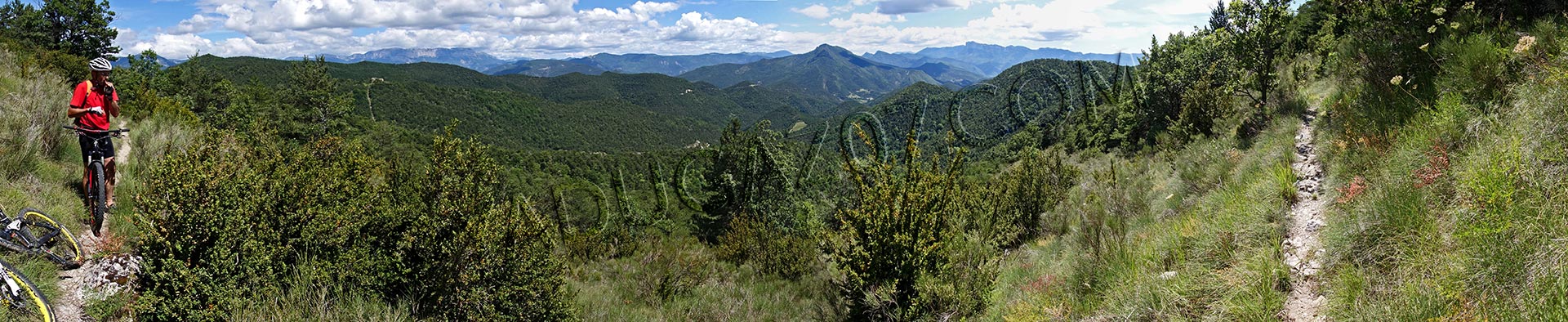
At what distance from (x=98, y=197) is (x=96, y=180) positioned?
0.19 m

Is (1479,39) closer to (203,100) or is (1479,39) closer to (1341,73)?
(1341,73)

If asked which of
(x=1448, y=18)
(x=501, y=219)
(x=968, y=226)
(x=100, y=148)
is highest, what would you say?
(x=1448, y=18)

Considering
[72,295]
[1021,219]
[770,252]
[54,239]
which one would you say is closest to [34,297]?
[72,295]

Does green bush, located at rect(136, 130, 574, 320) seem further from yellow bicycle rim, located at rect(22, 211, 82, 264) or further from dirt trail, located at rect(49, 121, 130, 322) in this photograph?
yellow bicycle rim, located at rect(22, 211, 82, 264)

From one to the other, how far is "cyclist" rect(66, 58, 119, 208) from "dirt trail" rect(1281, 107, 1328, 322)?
35.4 ft

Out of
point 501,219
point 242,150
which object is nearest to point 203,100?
point 242,150

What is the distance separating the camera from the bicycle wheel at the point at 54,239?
522 cm

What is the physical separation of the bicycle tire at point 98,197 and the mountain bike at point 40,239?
0.54 meters

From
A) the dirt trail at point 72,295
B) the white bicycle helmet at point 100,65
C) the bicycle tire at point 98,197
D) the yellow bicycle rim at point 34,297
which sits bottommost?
the dirt trail at point 72,295

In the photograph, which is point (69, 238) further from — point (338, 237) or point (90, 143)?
point (338, 237)

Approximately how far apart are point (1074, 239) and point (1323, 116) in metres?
3.42

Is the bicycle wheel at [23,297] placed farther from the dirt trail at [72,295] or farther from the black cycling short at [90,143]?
the black cycling short at [90,143]

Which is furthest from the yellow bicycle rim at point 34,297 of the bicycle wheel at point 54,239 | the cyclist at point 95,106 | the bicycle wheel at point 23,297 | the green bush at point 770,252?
the green bush at point 770,252

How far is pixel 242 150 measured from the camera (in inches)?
278
